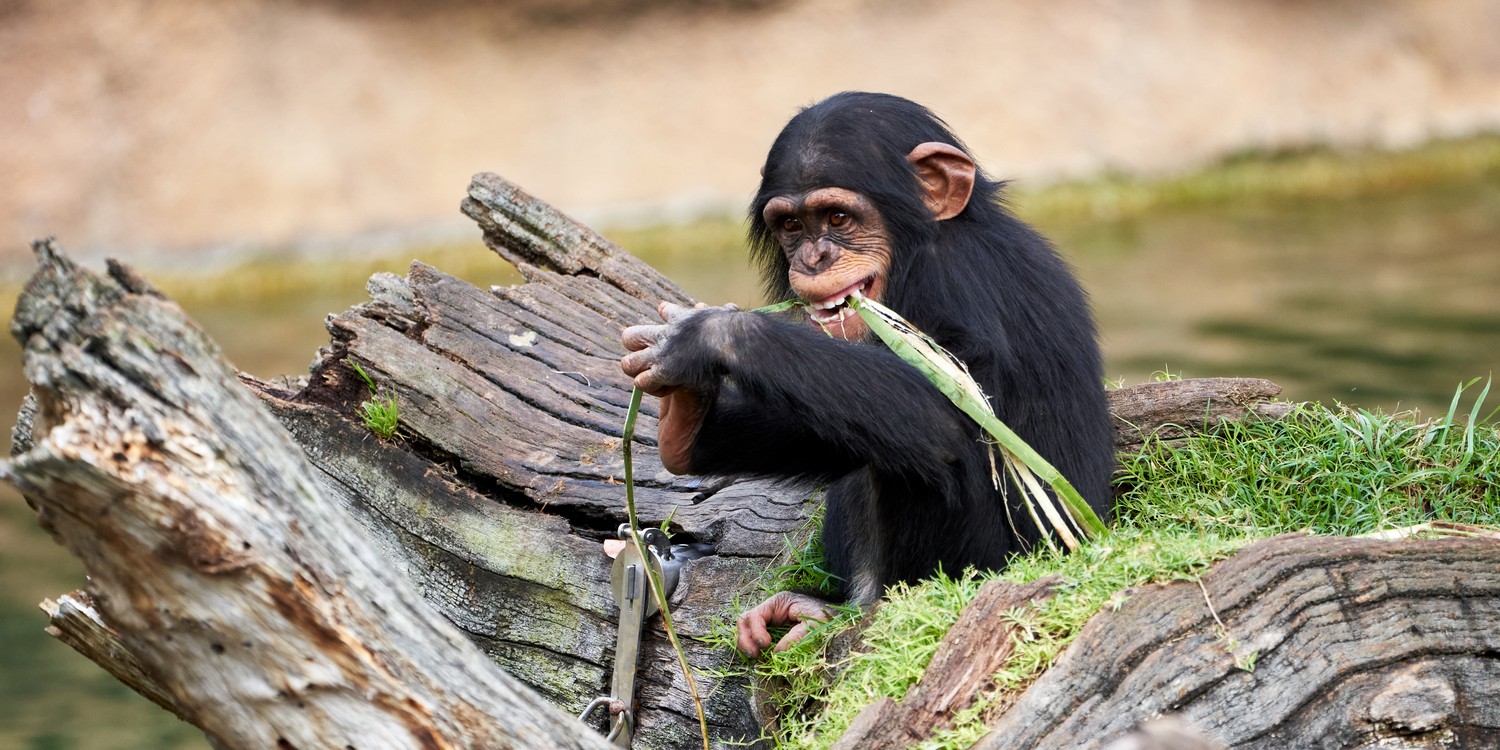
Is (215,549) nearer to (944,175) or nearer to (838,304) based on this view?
(838,304)

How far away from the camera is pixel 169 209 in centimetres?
1306

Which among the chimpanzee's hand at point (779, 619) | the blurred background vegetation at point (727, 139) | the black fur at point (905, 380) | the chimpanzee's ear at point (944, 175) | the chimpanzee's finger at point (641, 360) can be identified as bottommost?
the chimpanzee's hand at point (779, 619)

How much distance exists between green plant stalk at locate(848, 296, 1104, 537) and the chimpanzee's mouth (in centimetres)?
32

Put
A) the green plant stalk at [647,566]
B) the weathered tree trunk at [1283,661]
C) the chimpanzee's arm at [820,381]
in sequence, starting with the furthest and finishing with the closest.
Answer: the green plant stalk at [647,566], the chimpanzee's arm at [820,381], the weathered tree trunk at [1283,661]

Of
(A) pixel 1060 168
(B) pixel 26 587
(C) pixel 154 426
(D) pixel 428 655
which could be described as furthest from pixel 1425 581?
(A) pixel 1060 168

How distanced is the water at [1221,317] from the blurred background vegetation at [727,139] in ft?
0.18

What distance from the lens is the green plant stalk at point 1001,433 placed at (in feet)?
10.6

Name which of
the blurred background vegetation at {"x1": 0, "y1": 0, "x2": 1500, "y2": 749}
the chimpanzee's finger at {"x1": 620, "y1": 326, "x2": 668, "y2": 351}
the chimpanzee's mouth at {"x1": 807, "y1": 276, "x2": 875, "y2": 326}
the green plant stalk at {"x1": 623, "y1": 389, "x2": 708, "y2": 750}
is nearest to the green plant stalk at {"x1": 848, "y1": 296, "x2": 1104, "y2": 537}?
the chimpanzee's mouth at {"x1": 807, "y1": 276, "x2": 875, "y2": 326}

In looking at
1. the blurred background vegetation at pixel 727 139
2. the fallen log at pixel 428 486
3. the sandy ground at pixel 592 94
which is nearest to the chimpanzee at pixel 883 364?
the fallen log at pixel 428 486

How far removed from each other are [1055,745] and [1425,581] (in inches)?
33.0

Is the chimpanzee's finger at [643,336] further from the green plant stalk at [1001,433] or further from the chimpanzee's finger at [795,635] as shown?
the chimpanzee's finger at [795,635]

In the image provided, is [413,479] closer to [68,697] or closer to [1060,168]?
[68,697]

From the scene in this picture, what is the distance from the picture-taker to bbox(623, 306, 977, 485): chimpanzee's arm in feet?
10.6

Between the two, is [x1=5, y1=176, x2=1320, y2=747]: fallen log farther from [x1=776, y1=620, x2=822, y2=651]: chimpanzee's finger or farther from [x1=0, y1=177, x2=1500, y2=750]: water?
[x1=0, y1=177, x2=1500, y2=750]: water
